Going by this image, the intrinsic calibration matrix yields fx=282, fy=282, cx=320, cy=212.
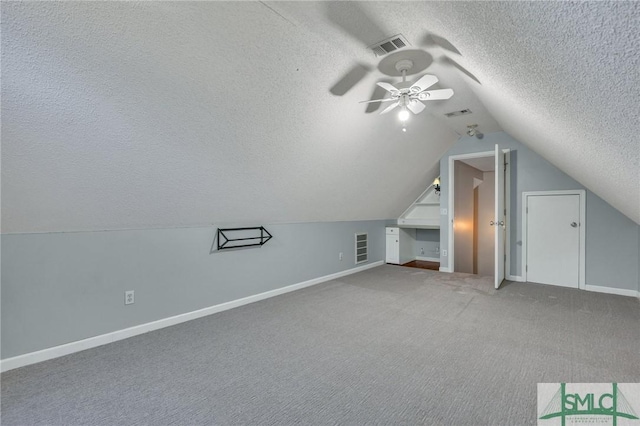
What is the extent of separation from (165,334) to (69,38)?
245 cm

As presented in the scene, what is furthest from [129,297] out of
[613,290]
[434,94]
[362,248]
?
[613,290]

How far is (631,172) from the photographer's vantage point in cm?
182

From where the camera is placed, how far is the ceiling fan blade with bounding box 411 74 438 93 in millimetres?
2275

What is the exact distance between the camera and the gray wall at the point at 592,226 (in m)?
3.87

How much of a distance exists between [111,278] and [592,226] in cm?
611

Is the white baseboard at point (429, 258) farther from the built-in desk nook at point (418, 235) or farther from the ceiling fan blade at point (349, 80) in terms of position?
the ceiling fan blade at point (349, 80)

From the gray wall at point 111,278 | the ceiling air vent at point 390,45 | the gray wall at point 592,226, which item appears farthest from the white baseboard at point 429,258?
the ceiling air vent at point 390,45

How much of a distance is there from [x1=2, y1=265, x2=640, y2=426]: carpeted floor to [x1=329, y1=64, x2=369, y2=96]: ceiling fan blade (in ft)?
7.70

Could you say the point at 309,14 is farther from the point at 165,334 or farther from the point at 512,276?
the point at 512,276

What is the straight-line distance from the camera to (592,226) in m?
4.12

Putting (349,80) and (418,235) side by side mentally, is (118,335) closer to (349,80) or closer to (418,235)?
(349,80)

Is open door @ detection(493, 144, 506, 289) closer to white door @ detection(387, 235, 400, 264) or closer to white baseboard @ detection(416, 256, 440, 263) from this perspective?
white door @ detection(387, 235, 400, 264)

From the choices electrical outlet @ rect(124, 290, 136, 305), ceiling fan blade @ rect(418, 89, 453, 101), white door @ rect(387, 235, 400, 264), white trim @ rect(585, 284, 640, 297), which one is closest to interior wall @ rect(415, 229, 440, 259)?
white door @ rect(387, 235, 400, 264)

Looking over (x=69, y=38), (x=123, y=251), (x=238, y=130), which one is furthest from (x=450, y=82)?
(x=123, y=251)
